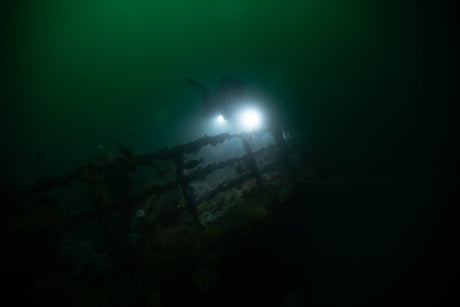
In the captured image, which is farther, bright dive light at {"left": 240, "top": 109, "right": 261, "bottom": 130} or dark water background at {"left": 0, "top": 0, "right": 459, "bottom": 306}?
bright dive light at {"left": 240, "top": 109, "right": 261, "bottom": 130}

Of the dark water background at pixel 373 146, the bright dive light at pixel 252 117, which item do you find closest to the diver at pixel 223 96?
the bright dive light at pixel 252 117

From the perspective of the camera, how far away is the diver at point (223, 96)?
22797mm

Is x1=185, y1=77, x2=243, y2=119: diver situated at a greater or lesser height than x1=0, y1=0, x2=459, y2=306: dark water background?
greater

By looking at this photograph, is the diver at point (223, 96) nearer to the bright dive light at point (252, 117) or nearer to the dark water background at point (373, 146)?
the bright dive light at point (252, 117)

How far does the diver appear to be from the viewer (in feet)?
74.8

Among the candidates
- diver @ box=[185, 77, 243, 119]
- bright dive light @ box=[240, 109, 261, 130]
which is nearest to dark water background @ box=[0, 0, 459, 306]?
bright dive light @ box=[240, 109, 261, 130]

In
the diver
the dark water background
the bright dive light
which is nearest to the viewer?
the dark water background

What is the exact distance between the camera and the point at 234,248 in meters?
4.24

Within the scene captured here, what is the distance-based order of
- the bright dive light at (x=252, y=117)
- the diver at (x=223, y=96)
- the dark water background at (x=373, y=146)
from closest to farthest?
the dark water background at (x=373, y=146)
the diver at (x=223, y=96)
the bright dive light at (x=252, y=117)

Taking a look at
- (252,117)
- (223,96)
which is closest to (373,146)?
(252,117)

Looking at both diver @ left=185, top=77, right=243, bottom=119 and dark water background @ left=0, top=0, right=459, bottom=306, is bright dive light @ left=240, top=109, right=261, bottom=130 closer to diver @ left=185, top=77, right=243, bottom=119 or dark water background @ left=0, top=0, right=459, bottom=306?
diver @ left=185, top=77, right=243, bottom=119

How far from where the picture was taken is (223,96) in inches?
914

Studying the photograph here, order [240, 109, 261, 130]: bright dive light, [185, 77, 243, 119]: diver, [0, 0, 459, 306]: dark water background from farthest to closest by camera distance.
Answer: [240, 109, 261, 130]: bright dive light → [185, 77, 243, 119]: diver → [0, 0, 459, 306]: dark water background

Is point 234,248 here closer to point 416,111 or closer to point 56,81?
point 416,111
